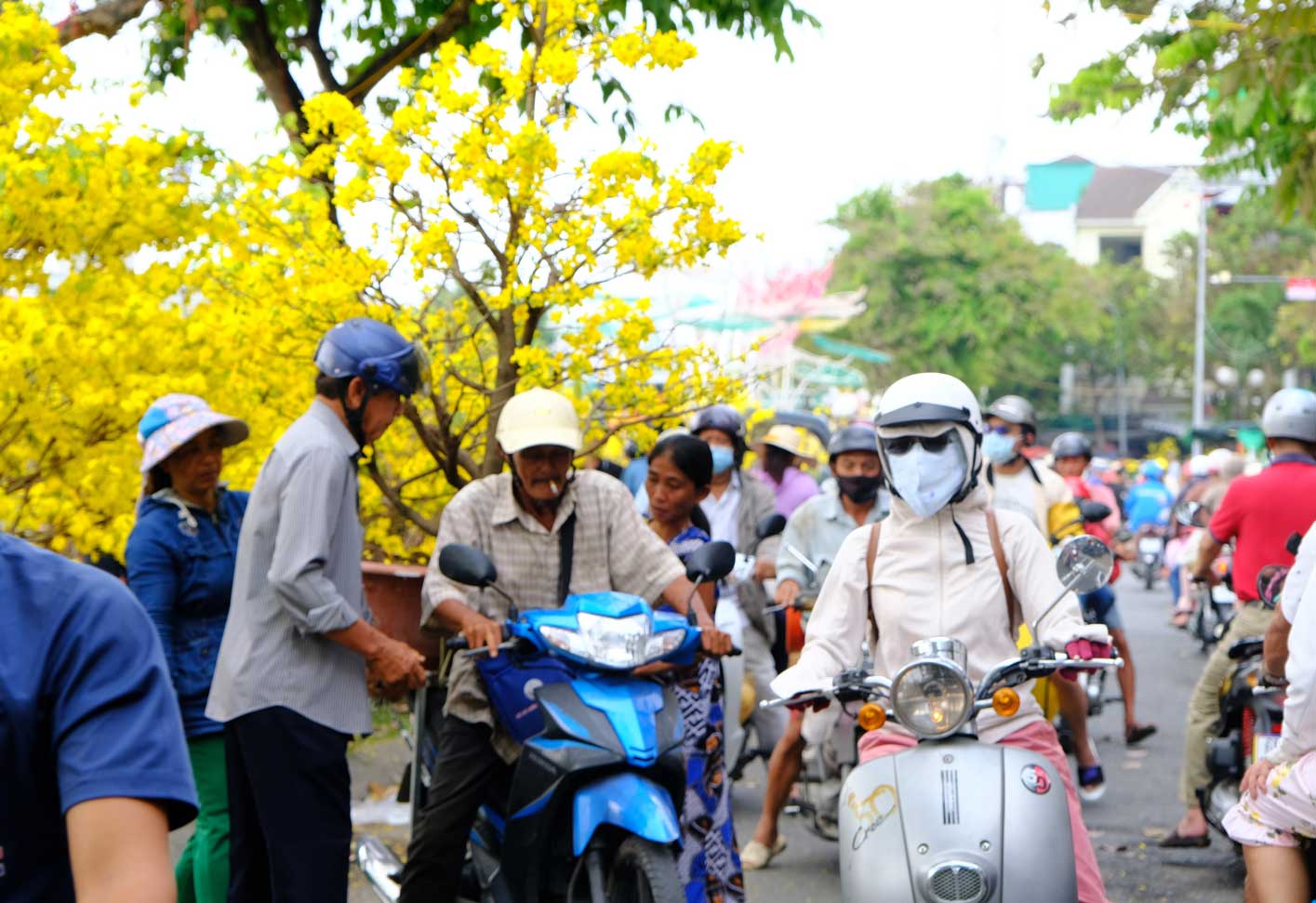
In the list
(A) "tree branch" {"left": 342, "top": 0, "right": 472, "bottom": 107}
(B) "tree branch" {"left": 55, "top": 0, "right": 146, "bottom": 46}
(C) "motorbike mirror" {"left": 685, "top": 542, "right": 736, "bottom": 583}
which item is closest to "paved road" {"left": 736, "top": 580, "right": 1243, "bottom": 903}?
(C) "motorbike mirror" {"left": 685, "top": 542, "right": 736, "bottom": 583}

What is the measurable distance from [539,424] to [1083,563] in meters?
1.56

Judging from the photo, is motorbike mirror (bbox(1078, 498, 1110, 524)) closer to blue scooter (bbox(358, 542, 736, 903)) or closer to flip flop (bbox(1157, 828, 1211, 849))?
flip flop (bbox(1157, 828, 1211, 849))

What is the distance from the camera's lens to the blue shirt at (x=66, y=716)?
5.72 ft

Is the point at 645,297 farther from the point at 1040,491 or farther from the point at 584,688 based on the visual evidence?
the point at 1040,491

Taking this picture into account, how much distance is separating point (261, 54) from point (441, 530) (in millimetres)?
3301

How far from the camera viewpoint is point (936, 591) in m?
4.48

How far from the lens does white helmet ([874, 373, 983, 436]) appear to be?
4391mm

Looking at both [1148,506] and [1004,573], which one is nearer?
[1004,573]

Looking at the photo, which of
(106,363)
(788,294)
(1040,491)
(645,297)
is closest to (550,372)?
(645,297)

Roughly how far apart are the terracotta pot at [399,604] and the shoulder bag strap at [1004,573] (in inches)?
71.1

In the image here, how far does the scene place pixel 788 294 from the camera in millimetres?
49906

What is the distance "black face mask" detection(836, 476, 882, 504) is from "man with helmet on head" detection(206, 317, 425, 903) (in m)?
2.97

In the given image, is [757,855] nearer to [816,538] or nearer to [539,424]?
[816,538]

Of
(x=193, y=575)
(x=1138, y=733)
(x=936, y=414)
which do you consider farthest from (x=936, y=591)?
(x=1138, y=733)
